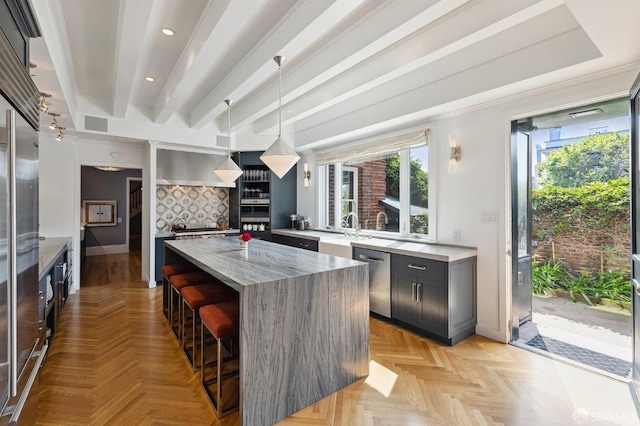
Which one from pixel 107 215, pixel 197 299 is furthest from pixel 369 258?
pixel 107 215

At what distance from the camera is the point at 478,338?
126 inches

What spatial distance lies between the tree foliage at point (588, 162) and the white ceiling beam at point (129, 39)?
4.76 metres

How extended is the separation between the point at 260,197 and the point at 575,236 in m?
4.83

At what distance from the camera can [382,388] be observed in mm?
2314

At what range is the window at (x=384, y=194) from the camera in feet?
13.0

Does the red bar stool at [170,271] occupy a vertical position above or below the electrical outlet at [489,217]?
below

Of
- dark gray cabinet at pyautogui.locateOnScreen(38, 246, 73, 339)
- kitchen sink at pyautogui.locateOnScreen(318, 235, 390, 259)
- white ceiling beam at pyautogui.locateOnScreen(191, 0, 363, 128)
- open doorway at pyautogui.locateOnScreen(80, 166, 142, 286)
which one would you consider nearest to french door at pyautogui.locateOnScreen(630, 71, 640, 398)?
white ceiling beam at pyautogui.locateOnScreen(191, 0, 363, 128)

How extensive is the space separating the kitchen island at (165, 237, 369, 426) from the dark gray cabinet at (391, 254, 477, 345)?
1.00m

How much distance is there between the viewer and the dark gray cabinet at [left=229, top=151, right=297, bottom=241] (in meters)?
5.75

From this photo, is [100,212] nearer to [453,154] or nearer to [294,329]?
[294,329]

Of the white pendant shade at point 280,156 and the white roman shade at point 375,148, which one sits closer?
the white pendant shade at point 280,156

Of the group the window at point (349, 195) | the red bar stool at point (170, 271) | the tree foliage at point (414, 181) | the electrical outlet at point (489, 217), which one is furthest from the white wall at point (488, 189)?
the red bar stool at point (170, 271)

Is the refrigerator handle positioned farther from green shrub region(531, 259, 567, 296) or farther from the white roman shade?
green shrub region(531, 259, 567, 296)

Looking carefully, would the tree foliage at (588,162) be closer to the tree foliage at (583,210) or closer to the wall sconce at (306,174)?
the tree foliage at (583,210)
